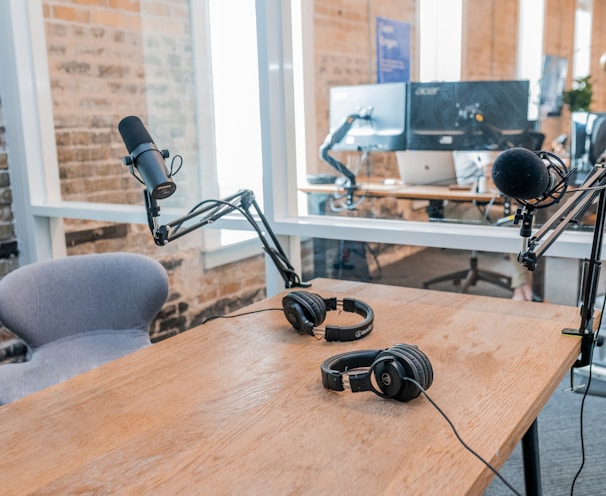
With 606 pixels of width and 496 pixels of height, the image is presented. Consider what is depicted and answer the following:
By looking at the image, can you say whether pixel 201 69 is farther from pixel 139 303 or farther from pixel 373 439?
pixel 373 439

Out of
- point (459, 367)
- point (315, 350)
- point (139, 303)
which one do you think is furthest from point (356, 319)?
point (139, 303)

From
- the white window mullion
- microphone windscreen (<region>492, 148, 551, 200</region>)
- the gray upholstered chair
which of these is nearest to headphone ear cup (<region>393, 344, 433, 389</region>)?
microphone windscreen (<region>492, 148, 551, 200</region>)

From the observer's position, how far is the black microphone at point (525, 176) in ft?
3.94

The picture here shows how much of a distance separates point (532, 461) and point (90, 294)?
136 centimetres

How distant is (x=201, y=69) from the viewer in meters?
2.85

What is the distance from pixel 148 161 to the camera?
4.32 ft

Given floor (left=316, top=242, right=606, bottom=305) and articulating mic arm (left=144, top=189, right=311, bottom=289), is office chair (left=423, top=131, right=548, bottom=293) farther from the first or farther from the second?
articulating mic arm (left=144, top=189, right=311, bottom=289)

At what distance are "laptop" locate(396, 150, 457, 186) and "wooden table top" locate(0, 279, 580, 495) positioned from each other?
7.97 ft

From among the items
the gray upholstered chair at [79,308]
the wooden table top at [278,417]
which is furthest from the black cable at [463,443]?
the gray upholstered chair at [79,308]

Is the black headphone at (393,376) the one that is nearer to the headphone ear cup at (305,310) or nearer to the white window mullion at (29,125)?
the headphone ear cup at (305,310)

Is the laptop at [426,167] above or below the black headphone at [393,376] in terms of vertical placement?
above

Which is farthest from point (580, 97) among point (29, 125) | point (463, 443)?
point (463, 443)

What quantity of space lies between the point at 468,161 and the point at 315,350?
2768mm

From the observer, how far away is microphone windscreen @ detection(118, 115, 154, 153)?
4.45 ft
